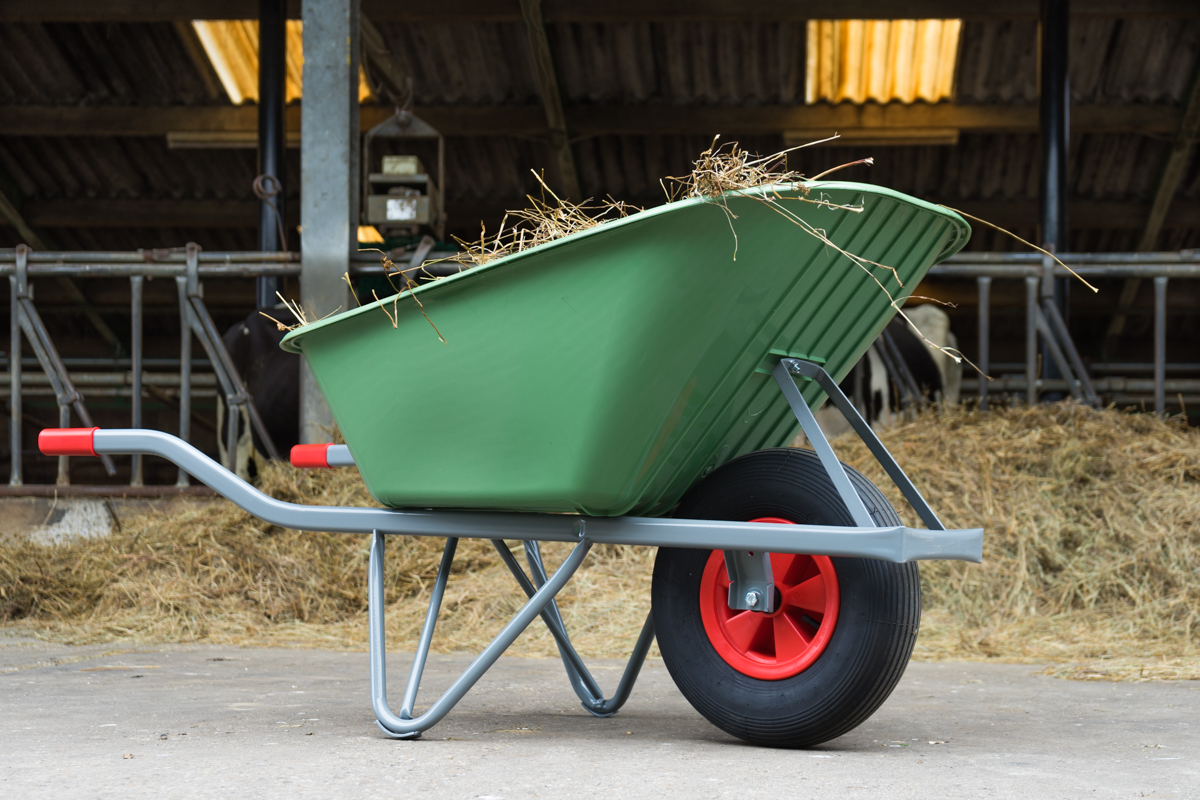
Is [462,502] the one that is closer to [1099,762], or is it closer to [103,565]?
[1099,762]

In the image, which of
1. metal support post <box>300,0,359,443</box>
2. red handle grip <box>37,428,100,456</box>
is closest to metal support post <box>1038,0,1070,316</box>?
metal support post <box>300,0,359,443</box>

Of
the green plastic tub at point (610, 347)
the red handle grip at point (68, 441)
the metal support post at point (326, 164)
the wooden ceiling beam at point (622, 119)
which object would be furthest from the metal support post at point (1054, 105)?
the red handle grip at point (68, 441)

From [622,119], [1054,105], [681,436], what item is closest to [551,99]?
[622,119]

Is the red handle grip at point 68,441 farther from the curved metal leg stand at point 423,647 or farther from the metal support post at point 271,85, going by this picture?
the metal support post at point 271,85

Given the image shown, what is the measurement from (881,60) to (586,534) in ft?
22.6

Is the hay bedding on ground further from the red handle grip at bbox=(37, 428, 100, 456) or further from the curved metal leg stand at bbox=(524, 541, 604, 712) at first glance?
the red handle grip at bbox=(37, 428, 100, 456)

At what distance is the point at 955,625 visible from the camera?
126 inches

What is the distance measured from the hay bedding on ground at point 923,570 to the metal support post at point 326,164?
74 centimetres

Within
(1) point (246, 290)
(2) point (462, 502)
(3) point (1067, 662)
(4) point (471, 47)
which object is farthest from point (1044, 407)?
(1) point (246, 290)

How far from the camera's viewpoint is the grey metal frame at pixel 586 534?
1565 mm

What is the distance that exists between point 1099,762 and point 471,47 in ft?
23.6

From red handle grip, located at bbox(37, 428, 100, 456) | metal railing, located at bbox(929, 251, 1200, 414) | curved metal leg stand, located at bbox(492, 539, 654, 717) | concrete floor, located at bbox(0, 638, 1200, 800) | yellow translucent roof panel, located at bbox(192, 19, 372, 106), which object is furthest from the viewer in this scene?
yellow translucent roof panel, located at bbox(192, 19, 372, 106)

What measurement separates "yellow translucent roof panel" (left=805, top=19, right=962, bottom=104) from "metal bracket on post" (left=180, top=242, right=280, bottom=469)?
196 inches

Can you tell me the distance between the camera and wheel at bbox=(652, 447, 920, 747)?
Answer: 1.60m
